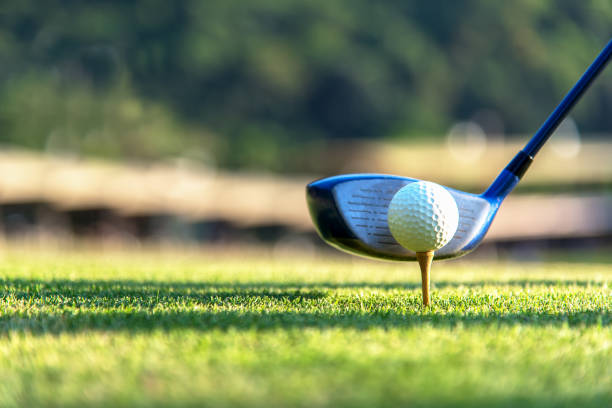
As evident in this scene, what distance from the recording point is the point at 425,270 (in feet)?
11.2

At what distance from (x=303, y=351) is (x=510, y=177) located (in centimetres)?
228

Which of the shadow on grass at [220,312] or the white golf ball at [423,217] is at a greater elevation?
the white golf ball at [423,217]

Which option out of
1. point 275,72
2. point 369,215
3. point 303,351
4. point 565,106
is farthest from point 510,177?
point 275,72

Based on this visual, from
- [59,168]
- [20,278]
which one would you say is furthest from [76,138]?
[20,278]

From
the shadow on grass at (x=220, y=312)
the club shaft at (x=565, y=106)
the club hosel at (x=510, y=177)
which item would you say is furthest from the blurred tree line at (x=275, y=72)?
the shadow on grass at (x=220, y=312)

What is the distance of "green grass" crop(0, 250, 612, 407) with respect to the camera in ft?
6.01

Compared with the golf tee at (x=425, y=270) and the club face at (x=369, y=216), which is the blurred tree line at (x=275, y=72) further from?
the golf tee at (x=425, y=270)

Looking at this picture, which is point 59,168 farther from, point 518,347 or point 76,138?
point 76,138

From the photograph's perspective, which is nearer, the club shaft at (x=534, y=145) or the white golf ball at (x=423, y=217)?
the white golf ball at (x=423, y=217)

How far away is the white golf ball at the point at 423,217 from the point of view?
10.9 ft

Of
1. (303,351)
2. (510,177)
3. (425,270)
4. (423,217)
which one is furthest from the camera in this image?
(510,177)

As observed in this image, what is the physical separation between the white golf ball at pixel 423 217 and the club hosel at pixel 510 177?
24.2 inches

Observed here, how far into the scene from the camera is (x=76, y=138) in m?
52.2

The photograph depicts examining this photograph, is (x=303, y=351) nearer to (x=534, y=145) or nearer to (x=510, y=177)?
(x=510, y=177)
